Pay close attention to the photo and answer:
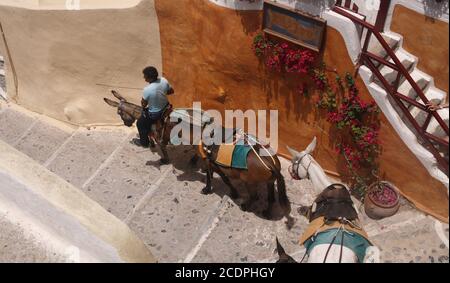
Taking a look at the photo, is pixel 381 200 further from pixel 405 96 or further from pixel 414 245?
pixel 405 96

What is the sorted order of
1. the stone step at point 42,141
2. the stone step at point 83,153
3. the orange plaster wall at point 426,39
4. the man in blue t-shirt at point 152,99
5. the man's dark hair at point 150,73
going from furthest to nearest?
the stone step at point 42,141
the stone step at point 83,153
the man in blue t-shirt at point 152,99
the man's dark hair at point 150,73
the orange plaster wall at point 426,39

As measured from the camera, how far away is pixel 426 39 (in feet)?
23.1

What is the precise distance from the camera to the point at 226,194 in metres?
8.88

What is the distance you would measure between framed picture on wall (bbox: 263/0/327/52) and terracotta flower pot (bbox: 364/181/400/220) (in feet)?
→ 7.79

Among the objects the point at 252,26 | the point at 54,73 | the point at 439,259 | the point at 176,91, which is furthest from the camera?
the point at 54,73

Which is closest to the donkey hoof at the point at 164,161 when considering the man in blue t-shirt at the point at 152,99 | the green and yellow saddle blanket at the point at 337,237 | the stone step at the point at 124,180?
the stone step at the point at 124,180

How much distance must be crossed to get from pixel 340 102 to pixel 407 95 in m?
1.07

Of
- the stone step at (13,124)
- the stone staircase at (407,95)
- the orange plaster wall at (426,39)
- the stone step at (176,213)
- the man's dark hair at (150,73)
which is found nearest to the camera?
the orange plaster wall at (426,39)

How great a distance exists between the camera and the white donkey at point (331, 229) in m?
6.33

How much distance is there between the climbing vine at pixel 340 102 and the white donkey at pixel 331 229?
0.93m

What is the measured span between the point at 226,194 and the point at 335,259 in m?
3.04

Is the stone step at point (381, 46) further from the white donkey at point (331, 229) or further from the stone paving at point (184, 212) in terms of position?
the stone paving at point (184, 212)
